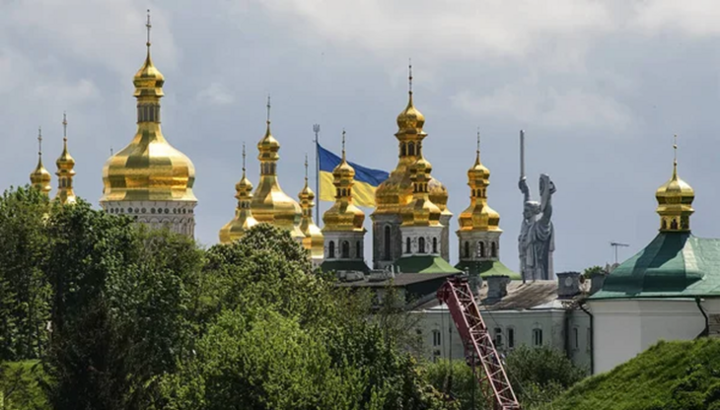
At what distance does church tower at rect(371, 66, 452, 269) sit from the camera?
151 meters

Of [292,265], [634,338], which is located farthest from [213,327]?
[292,265]

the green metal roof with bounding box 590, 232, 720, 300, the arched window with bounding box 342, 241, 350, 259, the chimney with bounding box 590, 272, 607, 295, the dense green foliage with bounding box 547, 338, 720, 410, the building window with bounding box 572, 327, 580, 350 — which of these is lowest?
the dense green foliage with bounding box 547, 338, 720, 410

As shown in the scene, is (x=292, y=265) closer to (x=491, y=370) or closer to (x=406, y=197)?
(x=491, y=370)

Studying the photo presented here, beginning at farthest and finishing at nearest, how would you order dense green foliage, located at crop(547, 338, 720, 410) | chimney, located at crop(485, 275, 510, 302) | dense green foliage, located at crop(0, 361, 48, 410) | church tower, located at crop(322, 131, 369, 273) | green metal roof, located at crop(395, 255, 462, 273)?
church tower, located at crop(322, 131, 369, 273) < green metal roof, located at crop(395, 255, 462, 273) < chimney, located at crop(485, 275, 510, 302) < dense green foliage, located at crop(0, 361, 48, 410) < dense green foliage, located at crop(547, 338, 720, 410)

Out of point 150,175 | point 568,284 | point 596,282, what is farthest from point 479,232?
point 596,282

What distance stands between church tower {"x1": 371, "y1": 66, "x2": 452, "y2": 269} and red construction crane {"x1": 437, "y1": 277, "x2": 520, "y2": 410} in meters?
55.0

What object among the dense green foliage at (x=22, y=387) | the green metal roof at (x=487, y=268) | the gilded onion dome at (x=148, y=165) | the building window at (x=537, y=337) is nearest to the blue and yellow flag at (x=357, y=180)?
the green metal roof at (x=487, y=268)

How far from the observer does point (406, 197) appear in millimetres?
151875

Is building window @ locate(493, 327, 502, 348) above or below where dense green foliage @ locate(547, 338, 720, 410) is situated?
above

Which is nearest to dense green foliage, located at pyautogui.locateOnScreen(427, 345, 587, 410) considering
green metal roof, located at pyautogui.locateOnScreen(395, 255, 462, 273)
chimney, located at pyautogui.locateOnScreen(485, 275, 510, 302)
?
chimney, located at pyautogui.locateOnScreen(485, 275, 510, 302)

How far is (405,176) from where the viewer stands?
152 m

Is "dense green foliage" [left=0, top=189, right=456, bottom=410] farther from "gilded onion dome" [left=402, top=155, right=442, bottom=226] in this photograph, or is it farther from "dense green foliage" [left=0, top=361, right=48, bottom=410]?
"gilded onion dome" [left=402, top=155, right=442, bottom=226]

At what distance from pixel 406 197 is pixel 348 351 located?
8414 centimetres

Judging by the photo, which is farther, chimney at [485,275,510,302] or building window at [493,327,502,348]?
chimney at [485,275,510,302]
